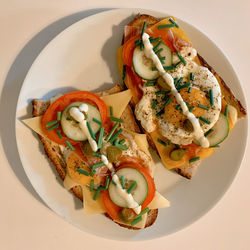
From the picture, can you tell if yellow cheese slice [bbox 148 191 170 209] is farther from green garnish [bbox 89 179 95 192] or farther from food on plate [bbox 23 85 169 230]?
green garnish [bbox 89 179 95 192]

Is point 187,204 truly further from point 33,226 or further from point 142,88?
point 33,226

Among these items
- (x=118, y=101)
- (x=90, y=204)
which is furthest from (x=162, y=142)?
(x=90, y=204)

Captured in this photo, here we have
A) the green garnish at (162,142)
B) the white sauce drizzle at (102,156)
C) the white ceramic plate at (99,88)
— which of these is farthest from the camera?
the green garnish at (162,142)

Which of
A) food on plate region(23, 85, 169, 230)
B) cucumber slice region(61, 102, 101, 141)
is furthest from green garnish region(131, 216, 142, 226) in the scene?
cucumber slice region(61, 102, 101, 141)

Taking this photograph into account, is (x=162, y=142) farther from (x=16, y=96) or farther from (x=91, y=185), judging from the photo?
(x=16, y=96)

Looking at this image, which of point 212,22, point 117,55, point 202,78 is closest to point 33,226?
point 117,55

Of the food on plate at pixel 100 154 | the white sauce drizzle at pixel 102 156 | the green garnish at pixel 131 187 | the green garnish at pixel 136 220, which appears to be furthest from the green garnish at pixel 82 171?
the green garnish at pixel 136 220

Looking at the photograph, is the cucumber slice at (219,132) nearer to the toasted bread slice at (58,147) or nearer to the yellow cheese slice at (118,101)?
the toasted bread slice at (58,147)
